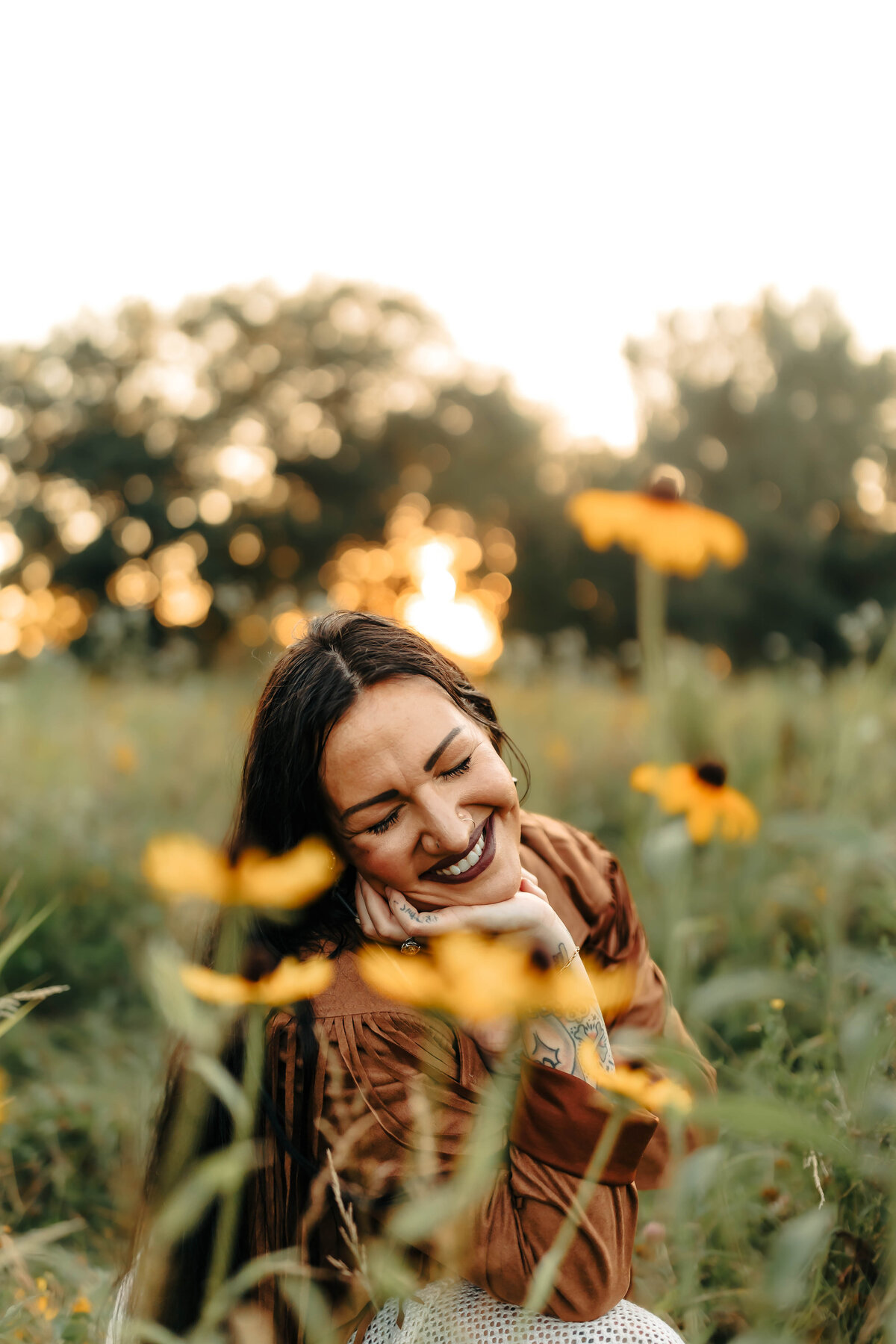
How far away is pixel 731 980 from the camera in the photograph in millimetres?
925

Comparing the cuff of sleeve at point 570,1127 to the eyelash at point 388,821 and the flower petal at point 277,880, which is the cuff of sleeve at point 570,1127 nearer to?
the eyelash at point 388,821

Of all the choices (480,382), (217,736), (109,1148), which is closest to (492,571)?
(480,382)

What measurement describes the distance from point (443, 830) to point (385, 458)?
60.6 ft

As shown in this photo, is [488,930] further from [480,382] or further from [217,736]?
[480,382]

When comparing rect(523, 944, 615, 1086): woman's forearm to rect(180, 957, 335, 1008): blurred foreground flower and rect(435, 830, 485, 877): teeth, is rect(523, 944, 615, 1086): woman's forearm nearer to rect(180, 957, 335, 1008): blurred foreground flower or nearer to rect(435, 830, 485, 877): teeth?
rect(435, 830, 485, 877): teeth

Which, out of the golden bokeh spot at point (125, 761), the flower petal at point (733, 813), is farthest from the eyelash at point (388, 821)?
the golden bokeh spot at point (125, 761)

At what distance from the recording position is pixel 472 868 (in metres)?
1.18

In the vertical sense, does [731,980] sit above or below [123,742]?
above

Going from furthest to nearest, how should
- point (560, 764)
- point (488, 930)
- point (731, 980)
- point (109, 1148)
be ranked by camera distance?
point (560, 764), point (109, 1148), point (488, 930), point (731, 980)

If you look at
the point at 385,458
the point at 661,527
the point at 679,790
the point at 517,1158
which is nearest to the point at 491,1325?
the point at 517,1158

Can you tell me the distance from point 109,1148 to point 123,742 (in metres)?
2.13

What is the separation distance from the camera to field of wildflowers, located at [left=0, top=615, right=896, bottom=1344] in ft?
3.61

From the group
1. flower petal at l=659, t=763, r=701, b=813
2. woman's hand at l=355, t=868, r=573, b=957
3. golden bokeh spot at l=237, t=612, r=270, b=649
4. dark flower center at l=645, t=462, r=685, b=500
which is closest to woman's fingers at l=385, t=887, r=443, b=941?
woman's hand at l=355, t=868, r=573, b=957

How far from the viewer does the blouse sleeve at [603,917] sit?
1.45 m
